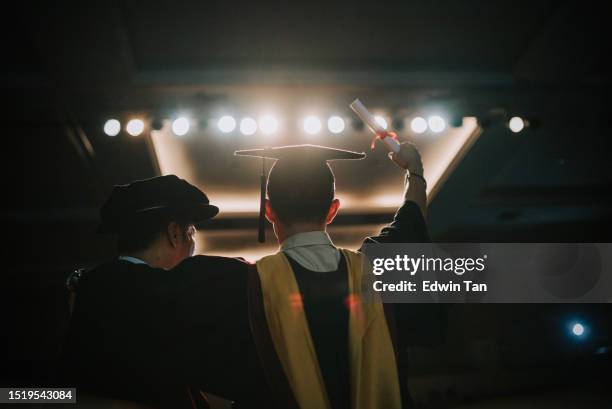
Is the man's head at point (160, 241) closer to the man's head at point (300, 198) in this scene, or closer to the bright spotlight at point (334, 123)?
the man's head at point (300, 198)

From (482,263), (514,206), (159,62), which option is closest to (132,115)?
(159,62)

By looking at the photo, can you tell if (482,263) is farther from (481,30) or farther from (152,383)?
(152,383)

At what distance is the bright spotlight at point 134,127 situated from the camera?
2363 mm

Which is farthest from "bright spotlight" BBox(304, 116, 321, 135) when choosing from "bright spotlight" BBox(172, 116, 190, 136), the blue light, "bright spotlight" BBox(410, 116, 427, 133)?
the blue light

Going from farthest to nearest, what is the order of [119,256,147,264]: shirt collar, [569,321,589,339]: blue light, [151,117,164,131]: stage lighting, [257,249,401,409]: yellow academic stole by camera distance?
[569,321,589,339]: blue light → [151,117,164,131]: stage lighting → [119,256,147,264]: shirt collar → [257,249,401,409]: yellow academic stole

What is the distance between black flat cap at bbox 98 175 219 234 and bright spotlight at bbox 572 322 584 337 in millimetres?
3794

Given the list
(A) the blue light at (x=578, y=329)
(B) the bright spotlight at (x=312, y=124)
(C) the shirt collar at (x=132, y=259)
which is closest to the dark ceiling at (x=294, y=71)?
(B) the bright spotlight at (x=312, y=124)

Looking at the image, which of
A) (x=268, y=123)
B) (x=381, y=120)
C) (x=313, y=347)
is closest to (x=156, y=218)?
(x=313, y=347)

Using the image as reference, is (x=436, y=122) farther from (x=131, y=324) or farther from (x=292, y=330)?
(x=131, y=324)

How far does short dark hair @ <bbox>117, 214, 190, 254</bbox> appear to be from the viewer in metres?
1.66

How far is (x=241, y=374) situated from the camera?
1280 millimetres

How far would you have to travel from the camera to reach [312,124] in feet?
7.86

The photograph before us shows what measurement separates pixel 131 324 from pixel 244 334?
1.16ft

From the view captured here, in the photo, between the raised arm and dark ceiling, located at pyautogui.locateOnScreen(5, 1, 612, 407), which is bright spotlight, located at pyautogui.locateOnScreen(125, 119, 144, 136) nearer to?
dark ceiling, located at pyautogui.locateOnScreen(5, 1, 612, 407)
